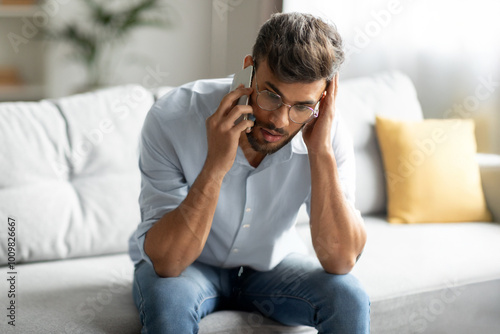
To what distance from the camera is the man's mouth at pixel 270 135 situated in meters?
1.26

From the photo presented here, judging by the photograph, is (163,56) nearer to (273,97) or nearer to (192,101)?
(192,101)

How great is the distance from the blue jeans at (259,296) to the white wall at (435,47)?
1588 mm

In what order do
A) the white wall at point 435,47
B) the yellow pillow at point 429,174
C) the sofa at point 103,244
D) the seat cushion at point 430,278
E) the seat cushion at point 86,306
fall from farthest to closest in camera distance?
the white wall at point 435,47 → the yellow pillow at point 429,174 → the seat cushion at point 430,278 → the sofa at point 103,244 → the seat cushion at point 86,306

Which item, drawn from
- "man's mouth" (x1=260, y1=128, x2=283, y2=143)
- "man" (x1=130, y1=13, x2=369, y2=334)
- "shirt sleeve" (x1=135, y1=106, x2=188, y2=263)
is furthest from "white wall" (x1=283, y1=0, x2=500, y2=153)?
"shirt sleeve" (x1=135, y1=106, x2=188, y2=263)

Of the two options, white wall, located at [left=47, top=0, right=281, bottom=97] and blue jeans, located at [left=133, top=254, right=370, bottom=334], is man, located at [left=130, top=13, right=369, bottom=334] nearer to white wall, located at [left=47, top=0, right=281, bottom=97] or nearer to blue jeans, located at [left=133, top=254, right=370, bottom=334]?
blue jeans, located at [left=133, top=254, right=370, bottom=334]

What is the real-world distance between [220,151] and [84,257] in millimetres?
704

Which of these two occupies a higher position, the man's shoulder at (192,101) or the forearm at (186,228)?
the man's shoulder at (192,101)

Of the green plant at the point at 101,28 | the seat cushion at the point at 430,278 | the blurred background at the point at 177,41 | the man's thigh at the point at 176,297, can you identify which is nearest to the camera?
the man's thigh at the point at 176,297

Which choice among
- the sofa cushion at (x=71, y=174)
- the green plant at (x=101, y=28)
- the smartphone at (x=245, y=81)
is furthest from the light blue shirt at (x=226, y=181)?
the green plant at (x=101, y=28)

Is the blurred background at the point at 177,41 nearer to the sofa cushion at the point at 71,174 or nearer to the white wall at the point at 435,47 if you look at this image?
the white wall at the point at 435,47

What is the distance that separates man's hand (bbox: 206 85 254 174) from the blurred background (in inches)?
71.8

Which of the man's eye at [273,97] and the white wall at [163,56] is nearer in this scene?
the man's eye at [273,97]

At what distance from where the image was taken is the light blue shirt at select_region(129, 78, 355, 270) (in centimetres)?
132

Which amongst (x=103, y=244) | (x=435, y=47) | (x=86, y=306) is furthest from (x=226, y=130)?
(x=435, y=47)
